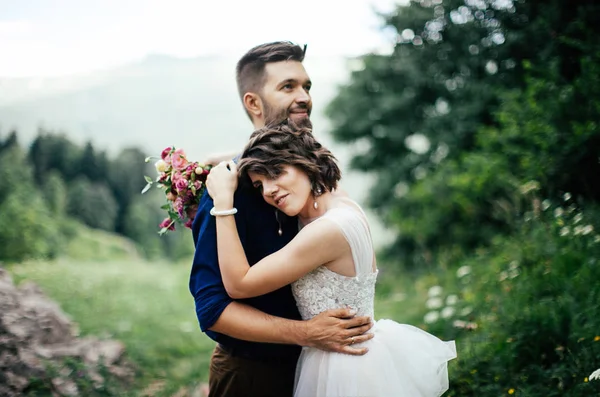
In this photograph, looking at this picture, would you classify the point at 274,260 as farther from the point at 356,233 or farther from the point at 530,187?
the point at 530,187

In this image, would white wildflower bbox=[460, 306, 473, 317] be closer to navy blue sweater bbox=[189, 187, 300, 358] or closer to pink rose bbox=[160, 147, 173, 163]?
navy blue sweater bbox=[189, 187, 300, 358]

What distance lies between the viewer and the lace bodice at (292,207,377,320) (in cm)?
228

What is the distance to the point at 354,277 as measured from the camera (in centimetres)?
232

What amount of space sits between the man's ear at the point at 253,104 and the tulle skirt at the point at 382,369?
1.33 meters

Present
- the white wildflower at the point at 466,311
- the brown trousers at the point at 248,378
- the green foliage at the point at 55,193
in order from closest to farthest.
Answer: the brown trousers at the point at 248,378 → the white wildflower at the point at 466,311 → the green foliage at the point at 55,193

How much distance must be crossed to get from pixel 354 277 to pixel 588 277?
2.70 m

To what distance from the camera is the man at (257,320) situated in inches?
87.4

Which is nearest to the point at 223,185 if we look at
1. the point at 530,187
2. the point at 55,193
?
the point at 530,187

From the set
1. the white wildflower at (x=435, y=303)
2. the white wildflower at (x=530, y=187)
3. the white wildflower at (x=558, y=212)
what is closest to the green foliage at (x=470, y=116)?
the white wildflower at (x=530, y=187)

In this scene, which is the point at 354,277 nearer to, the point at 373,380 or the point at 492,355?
the point at 373,380

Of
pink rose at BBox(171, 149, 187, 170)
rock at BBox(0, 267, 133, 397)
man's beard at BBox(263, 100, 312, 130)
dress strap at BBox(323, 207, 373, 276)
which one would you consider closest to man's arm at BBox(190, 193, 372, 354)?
dress strap at BBox(323, 207, 373, 276)

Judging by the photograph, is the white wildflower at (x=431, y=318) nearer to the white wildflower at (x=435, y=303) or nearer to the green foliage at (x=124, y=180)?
the white wildflower at (x=435, y=303)

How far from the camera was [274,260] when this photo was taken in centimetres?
215

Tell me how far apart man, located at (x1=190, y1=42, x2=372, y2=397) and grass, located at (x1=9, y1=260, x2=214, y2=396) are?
7.72ft
